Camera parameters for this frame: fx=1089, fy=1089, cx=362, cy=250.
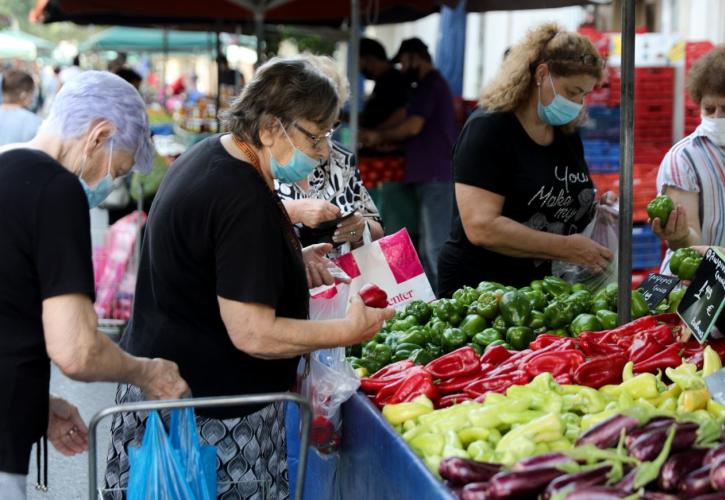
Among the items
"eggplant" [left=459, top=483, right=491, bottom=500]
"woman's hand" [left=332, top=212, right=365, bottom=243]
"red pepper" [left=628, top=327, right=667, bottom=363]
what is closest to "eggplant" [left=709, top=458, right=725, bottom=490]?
"eggplant" [left=459, top=483, right=491, bottom=500]

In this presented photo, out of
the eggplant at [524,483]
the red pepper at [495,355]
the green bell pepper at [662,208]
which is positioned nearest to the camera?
the eggplant at [524,483]

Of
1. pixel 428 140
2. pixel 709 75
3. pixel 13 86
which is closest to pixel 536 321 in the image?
pixel 709 75

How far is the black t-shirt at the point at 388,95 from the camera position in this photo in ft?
32.8

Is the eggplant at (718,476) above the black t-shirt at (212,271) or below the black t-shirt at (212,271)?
below

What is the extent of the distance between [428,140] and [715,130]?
16.9 feet

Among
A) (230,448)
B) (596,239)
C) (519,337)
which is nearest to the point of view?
(230,448)

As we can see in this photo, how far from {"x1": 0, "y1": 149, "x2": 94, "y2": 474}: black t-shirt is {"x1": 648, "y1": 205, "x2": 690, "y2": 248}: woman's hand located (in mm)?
2822

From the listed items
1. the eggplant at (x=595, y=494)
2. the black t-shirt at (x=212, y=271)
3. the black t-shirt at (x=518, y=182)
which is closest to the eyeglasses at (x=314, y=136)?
the black t-shirt at (x=212, y=271)

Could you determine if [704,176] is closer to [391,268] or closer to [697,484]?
[391,268]

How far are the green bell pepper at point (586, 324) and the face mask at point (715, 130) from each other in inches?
44.2

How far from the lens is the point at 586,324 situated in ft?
14.1

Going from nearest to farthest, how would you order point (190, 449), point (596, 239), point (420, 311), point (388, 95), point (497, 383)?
point (190, 449)
point (497, 383)
point (420, 311)
point (596, 239)
point (388, 95)

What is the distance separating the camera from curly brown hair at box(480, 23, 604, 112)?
15.8 feet

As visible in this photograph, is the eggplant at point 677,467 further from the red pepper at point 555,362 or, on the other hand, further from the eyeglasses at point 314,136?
the eyeglasses at point 314,136
